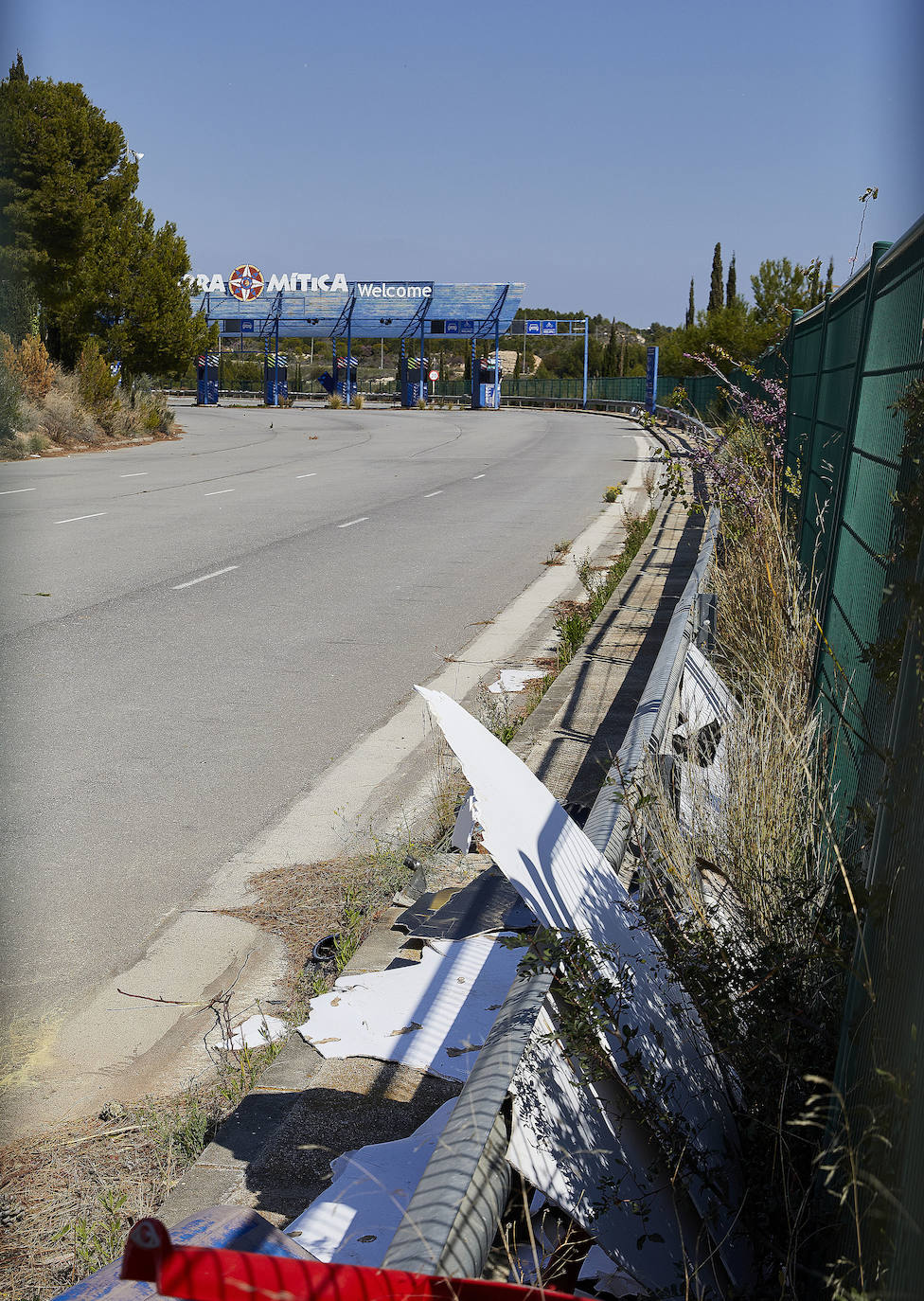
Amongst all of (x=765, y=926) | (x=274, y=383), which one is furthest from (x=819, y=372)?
(x=274, y=383)

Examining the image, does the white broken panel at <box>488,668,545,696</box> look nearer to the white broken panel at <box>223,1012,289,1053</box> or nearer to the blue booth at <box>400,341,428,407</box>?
the white broken panel at <box>223,1012,289,1053</box>

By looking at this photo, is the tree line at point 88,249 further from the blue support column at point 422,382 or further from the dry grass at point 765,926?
the blue support column at point 422,382

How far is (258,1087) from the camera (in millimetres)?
3314

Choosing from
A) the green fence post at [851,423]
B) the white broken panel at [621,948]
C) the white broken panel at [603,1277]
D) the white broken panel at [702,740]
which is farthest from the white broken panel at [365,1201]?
the green fence post at [851,423]

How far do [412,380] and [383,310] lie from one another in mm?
5408

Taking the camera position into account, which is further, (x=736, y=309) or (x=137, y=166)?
(x=736, y=309)

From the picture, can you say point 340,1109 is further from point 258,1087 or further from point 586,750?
point 586,750

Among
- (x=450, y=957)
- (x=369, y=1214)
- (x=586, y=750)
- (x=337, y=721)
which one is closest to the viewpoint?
(x=369, y=1214)

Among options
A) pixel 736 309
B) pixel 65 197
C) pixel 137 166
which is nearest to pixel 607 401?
pixel 736 309

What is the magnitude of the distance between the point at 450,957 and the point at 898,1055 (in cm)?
250

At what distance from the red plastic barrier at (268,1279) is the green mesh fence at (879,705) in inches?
18.6

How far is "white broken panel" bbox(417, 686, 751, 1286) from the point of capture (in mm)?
2330

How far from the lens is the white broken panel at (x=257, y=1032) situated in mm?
3738

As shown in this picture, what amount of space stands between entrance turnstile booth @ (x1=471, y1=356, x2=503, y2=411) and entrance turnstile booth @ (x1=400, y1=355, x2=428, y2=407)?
2.99 meters
